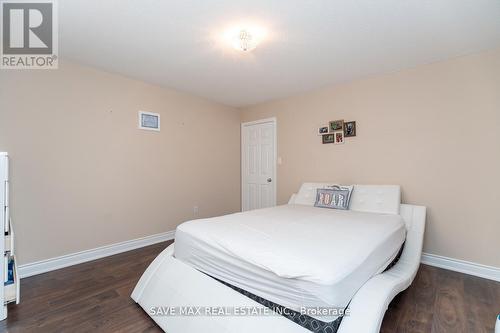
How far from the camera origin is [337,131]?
3346mm

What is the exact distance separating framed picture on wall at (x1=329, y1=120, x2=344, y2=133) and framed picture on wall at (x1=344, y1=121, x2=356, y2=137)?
0.06m

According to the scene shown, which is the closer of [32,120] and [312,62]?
[32,120]

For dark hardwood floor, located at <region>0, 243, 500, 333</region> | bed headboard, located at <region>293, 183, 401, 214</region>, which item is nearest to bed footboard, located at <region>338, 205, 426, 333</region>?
dark hardwood floor, located at <region>0, 243, 500, 333</region>

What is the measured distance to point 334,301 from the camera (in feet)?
3.68

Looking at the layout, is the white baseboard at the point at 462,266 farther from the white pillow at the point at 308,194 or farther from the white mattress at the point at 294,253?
the white pillow at the point at 308,194

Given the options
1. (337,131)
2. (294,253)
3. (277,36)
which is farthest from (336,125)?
(294,253)

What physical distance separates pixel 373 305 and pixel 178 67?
290 cm

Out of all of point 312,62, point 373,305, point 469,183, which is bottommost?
point 373,305

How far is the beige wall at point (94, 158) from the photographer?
2.33 metres

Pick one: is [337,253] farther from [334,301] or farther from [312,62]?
[312,62]

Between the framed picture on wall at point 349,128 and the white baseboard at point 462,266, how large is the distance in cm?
171

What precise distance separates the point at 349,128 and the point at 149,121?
Result: 2.86 metres

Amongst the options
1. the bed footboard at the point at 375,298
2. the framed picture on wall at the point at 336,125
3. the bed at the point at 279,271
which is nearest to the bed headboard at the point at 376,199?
the bed at the point at 279,271

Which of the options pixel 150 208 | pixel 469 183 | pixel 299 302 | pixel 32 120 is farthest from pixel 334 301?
pixel 32 120
